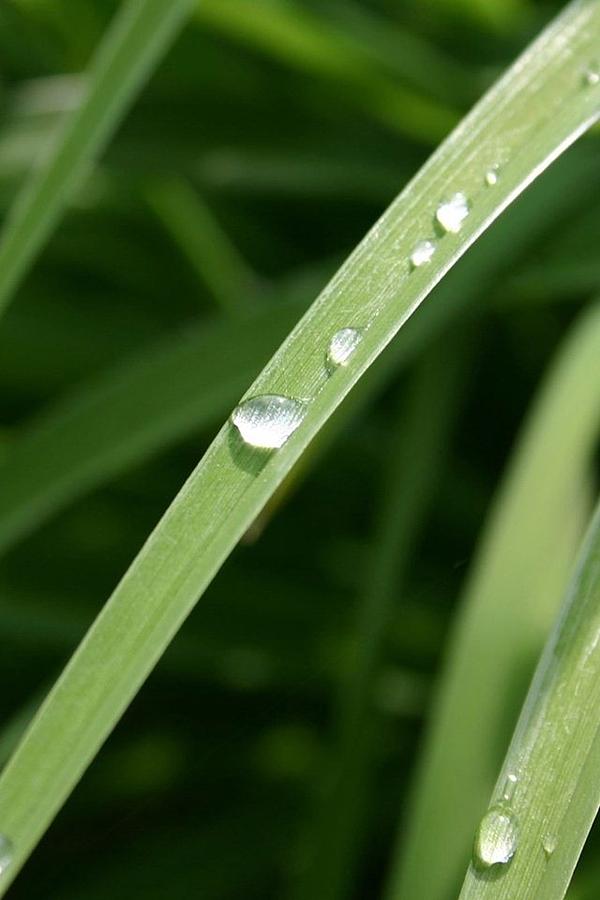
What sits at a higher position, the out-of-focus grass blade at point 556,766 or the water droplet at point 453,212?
the water droplet at point 453,212

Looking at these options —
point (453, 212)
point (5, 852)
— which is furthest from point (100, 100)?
point (5, 852)

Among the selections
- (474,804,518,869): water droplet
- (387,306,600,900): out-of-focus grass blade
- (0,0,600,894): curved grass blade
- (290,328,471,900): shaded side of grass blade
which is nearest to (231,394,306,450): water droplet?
(0,0,600,894): curved grass blade

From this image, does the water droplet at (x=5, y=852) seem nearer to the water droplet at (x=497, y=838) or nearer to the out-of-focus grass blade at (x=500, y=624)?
the water droplet at (x=497, y=838)

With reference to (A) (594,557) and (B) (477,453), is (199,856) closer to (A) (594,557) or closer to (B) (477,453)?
(B) (477,453)

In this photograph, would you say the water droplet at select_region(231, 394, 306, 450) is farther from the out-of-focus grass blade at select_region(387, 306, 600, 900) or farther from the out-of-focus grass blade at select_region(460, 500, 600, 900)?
the out-of-focus grass blade at select_region(387, 306, 600, 900)

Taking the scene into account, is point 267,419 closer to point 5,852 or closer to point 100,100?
point 5,852

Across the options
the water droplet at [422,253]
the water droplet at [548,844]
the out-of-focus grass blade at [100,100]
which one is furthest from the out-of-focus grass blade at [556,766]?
the out-of-focus grass blade at [100,100]
